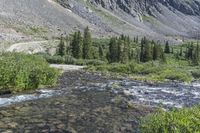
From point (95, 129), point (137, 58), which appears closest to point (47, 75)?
point (95, 129)

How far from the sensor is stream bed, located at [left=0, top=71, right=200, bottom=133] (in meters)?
26.7

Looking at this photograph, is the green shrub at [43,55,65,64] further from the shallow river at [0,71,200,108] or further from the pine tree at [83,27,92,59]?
the shallow river at [0,71,200,108]

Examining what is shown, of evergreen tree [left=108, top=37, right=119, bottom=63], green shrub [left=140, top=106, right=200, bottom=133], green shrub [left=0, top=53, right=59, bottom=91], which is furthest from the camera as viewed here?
evergreen tree [left=108, top=37, right=119, bottom=63]

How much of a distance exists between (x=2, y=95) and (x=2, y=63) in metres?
3.89

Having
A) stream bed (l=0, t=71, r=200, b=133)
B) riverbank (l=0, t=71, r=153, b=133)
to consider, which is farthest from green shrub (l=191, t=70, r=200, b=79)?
riverbank (l=0, t=71, r=153, b=133)

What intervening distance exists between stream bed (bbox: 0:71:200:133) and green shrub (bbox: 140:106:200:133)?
5.20 m

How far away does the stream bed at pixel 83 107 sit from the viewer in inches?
1053

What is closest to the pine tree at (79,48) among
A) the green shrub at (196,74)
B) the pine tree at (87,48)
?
the pine tree at (87,48)

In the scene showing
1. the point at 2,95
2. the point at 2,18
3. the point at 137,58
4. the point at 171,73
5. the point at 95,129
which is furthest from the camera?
the point at 2,18

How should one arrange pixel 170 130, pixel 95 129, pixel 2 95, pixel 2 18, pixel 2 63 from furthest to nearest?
pixel 2 18, pixel 2 63, pixel 2 95, pixel 95 129, pixel 170 130

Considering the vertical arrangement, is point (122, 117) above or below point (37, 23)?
below

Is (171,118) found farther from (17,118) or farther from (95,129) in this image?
(17,118)

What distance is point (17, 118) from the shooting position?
2855cm

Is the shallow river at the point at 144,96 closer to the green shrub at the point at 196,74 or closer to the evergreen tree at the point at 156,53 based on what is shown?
the green shrub at the point at 196,74
